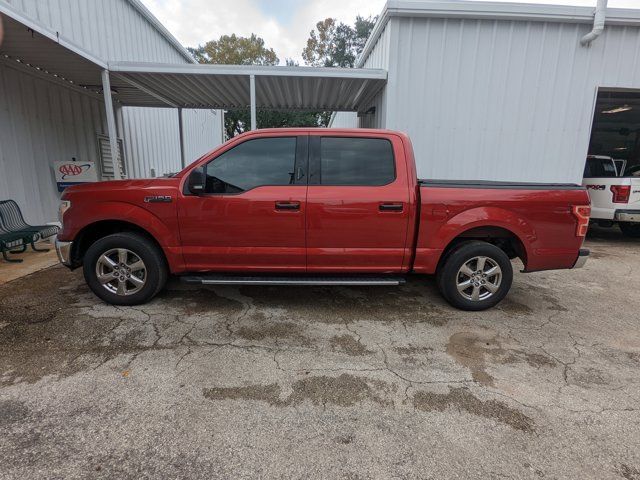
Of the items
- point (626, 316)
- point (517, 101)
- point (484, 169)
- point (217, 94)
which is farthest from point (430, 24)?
point (626, 316)

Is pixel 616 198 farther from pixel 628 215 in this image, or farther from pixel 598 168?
pixel 598 168

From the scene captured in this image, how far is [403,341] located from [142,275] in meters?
2.89

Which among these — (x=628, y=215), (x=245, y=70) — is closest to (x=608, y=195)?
(x=628, y=215)

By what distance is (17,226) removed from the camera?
20.8 ft

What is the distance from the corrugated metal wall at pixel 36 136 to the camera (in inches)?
261

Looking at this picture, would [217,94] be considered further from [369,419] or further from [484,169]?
[369,419]

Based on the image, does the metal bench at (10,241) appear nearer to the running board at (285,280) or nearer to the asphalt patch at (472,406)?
the running board at (285,280)

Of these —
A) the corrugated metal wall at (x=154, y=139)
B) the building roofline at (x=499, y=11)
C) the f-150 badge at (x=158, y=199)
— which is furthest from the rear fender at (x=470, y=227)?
the corrugated metal wall at (x=154, y=139)

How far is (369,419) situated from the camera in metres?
2.40

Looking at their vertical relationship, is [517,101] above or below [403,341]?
above

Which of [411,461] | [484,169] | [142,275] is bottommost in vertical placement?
[411,461]

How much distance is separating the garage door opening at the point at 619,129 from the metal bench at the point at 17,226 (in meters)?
13.3

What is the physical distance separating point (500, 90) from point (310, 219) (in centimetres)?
579

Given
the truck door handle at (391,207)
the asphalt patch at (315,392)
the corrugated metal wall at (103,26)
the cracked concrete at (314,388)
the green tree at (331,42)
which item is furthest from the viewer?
the green tree at (331,42)
